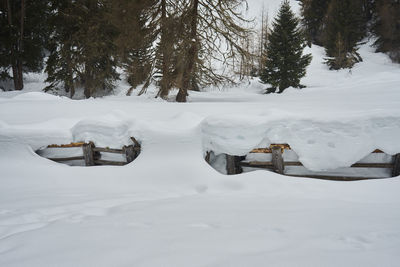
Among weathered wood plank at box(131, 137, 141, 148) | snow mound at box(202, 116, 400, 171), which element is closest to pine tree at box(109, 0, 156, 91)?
weathered wood plank at box(131, 137, 141, 148)

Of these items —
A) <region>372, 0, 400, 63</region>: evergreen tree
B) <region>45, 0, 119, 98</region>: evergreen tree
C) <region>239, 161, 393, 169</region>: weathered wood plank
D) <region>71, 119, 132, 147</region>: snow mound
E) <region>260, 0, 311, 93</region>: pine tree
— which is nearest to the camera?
<region>239, 161, 393, 169</region>: weathered wood plank

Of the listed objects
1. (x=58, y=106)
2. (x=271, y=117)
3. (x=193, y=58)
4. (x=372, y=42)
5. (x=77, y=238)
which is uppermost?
(x=372, y=42)

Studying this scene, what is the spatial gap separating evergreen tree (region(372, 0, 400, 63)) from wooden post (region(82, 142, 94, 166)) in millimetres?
30868

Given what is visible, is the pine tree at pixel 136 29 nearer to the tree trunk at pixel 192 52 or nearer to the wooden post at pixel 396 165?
the tree trunk at pixel 192 52

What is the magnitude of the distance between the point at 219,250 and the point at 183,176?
2.51 metres

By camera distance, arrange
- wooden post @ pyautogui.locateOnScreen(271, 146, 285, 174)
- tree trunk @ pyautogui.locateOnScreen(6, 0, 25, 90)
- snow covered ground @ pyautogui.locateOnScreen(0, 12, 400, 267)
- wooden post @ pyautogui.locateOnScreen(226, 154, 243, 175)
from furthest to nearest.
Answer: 1. tree trunk @ pyautogui.locateOnScreen(6, 0, 25, 90)
2. wooden post @ pyautogui.locateOnScreen(226, 154, 243, 175)
3. wooden post @ pyautogui.locateOnScreen(271, 146, 285, 174)
4. snow covered ground @ pyautogui.locateOnScreen(0, 12, 400, 267)

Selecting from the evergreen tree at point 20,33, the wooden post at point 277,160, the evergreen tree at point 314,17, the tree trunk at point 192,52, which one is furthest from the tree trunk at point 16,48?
the evergreen tree at point 314,17

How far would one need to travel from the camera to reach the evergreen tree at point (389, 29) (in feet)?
75.7

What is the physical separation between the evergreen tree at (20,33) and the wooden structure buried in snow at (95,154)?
637 inches

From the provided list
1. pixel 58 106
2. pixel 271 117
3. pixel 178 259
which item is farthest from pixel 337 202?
pixel 58 106

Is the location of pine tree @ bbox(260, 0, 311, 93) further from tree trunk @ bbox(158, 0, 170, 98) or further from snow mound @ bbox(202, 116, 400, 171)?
snow mound @ bbox(202, 116, 400, 171)

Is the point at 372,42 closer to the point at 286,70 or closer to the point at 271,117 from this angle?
the point at 286,70

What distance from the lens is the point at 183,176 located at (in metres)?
3.86

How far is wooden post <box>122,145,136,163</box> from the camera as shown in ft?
15.0
